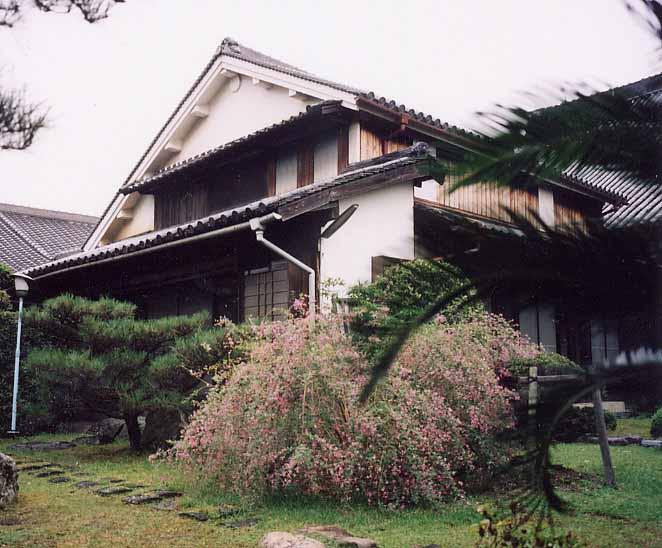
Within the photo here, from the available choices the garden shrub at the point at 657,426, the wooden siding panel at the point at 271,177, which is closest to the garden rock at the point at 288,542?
the garden shrub at the point at 657,426

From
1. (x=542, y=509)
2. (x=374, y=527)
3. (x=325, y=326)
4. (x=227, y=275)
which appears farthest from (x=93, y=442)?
(x=542, y=509)

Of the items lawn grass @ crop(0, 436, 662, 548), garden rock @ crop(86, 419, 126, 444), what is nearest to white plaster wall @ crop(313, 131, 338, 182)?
garden rock @ crop(86, 419, 126, 444)

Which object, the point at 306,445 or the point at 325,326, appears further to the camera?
the point at 325,326

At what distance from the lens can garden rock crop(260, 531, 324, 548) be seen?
398 cm

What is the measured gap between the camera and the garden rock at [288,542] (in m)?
3.98

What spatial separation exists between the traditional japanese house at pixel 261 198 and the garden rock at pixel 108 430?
230 cm

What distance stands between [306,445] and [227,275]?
5.84m

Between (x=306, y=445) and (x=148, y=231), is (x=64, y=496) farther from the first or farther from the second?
(x=148, y=231)

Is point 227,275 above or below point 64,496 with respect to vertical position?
above

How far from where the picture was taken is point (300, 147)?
479 inches

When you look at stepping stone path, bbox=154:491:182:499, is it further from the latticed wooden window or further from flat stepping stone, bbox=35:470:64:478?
the latticed wooden window

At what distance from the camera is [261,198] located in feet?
41.9

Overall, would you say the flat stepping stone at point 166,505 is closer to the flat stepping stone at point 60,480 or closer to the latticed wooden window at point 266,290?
the flat stepping stone at point 60,480

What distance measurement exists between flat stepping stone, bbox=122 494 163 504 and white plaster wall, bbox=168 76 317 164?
7.95 meters
